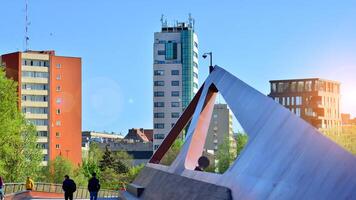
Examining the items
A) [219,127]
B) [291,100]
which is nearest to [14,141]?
[291,100]

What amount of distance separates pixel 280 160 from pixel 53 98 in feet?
348

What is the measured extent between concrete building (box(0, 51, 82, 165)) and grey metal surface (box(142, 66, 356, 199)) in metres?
97.8

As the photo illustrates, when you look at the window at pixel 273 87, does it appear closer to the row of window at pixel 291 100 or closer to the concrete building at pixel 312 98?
the concrete building at pixel 312 98

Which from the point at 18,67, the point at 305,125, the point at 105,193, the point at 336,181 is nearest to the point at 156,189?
the point at 305,125

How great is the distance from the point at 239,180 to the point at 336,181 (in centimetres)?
411

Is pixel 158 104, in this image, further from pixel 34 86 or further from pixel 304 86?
pixel 304 86

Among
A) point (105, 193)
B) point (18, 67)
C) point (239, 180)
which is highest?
point (18, 67)

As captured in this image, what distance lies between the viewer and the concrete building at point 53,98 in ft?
364

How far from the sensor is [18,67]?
360ft

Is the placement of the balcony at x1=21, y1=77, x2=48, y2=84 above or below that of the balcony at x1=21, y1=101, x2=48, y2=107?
above

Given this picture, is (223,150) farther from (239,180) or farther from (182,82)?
(239,180)

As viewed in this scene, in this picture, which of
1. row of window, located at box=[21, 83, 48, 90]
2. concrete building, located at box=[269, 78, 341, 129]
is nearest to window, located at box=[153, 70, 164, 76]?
concrete building, located at box=[269, 78, 341, 129]

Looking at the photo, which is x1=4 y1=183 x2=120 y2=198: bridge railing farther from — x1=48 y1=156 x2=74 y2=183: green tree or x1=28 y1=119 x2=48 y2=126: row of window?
x1=28 y1=119 x2=48 y2=126: row of window

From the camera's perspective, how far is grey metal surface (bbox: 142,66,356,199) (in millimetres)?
7844
